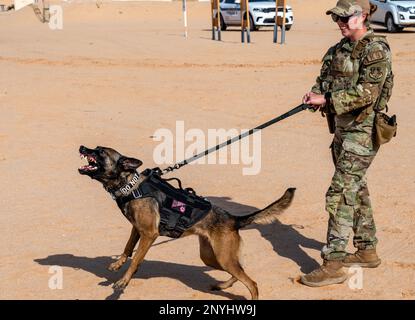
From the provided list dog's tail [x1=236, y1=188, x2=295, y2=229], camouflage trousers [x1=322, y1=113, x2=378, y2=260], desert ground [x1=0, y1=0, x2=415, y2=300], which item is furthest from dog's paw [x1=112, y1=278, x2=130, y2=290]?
camouflage trousers [x1=322, y1=113, x2=378, y2=260]

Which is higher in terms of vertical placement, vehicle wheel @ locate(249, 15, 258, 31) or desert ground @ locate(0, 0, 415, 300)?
vehicle wheel @ locate(249, 15, 258, 31)

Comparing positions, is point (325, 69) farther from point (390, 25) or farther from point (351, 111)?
point (390, 25)

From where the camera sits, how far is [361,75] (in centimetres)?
589

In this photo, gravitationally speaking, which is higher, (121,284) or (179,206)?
(179,206)

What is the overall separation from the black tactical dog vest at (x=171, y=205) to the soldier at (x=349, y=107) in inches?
41.9

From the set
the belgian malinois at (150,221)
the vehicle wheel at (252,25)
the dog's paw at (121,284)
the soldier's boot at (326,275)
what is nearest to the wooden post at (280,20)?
the vehicle wheel at (252,25)

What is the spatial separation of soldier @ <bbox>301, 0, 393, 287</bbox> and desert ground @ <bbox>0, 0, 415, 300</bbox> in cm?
42

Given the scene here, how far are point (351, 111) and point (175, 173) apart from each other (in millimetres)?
4222

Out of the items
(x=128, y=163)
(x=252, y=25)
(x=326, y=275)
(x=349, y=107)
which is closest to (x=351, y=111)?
(x=349, y=107)

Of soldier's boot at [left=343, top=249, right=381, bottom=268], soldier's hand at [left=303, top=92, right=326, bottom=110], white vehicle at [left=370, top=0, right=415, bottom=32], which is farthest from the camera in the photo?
white vehicle at [left=370, top=0, right=415, bottom=32]

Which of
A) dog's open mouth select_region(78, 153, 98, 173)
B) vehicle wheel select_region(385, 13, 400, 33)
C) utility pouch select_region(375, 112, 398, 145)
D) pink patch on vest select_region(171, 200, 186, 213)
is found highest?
utility pouch select_region(375, 112, 398, 145)

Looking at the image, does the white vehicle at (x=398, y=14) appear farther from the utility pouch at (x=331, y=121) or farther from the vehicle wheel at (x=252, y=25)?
the utility pouch at (x=331, y=121)

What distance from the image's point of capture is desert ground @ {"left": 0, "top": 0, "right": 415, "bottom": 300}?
21.1 ft

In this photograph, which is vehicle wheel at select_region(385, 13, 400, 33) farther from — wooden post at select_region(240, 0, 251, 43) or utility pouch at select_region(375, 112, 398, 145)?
utility pouch at select_region(375, 112, 398, 145)
